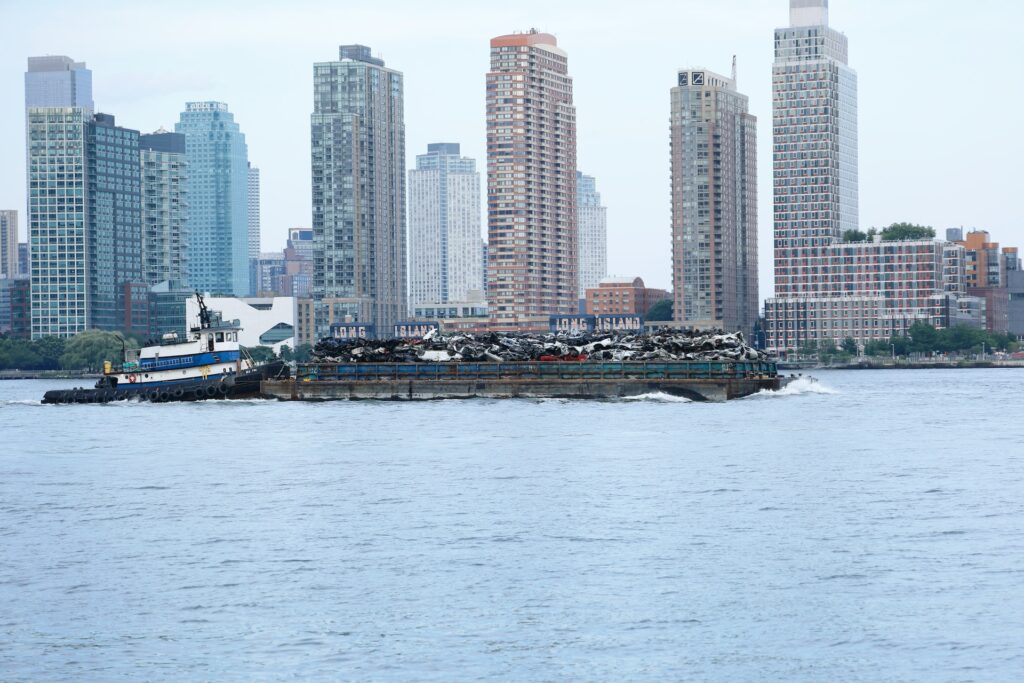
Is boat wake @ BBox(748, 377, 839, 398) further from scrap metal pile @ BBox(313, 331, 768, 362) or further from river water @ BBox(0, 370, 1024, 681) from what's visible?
river water @ BBox(0, 370, 1024, 681)

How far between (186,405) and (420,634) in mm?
95171

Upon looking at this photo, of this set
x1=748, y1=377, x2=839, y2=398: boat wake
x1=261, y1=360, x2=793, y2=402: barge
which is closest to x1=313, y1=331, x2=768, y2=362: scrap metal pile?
x1=261, y1=360, x2=793, y2=402: barge

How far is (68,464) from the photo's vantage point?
77875 millimetres

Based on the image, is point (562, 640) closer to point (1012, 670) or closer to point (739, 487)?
point (1012, 670)

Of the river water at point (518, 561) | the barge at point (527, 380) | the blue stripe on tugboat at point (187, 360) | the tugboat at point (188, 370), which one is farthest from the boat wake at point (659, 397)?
the river water at point (518, 561)

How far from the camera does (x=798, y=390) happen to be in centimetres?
14675

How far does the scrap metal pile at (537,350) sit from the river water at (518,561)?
171 ft

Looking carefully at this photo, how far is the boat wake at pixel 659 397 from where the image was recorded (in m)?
129

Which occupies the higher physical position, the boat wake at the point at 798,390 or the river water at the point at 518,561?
the boat wake at the point at 798,390

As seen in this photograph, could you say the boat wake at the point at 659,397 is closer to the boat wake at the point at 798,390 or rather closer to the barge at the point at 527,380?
the barge at the point at 527,380

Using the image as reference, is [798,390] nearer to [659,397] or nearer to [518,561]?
[659,397]

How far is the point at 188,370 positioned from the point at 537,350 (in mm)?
33251

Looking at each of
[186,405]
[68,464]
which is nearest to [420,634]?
[68,464]

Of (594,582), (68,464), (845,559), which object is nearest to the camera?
(594,582)
